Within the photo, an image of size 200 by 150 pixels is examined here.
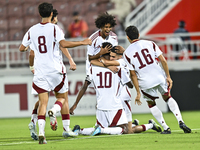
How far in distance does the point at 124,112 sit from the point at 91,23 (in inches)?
396

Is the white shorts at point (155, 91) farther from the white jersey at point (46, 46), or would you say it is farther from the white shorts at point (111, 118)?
the white jersey at point (46, 46)

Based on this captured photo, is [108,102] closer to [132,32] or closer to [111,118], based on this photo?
[111,118]

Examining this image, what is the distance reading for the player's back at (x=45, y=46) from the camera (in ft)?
21.5

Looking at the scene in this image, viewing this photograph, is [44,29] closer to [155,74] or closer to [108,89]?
[108,89]

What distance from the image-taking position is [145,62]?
7.38 meters

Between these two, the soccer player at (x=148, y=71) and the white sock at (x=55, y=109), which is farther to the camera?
the soccer player at (x=148, y=71)

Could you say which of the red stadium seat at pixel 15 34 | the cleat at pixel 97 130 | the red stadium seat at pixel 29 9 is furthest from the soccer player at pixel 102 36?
the red stadium seat at pixel 29 9

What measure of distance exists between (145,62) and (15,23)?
11.0m

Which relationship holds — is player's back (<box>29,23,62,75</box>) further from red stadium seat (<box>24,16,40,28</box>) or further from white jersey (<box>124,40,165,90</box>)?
red stadium seat (<box>24,16,40,28</box>)

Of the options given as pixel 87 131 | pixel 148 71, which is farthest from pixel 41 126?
pixel 148 71

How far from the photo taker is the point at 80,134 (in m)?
7.80

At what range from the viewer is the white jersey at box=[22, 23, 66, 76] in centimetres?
654

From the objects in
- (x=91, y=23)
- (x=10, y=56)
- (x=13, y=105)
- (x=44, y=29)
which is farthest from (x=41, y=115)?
(x=91, y=23)

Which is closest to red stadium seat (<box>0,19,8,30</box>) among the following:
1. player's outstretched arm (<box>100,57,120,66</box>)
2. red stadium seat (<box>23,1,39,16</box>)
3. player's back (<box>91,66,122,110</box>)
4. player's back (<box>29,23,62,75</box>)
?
red stadium seat (<box>23,1,39,16</box>)
